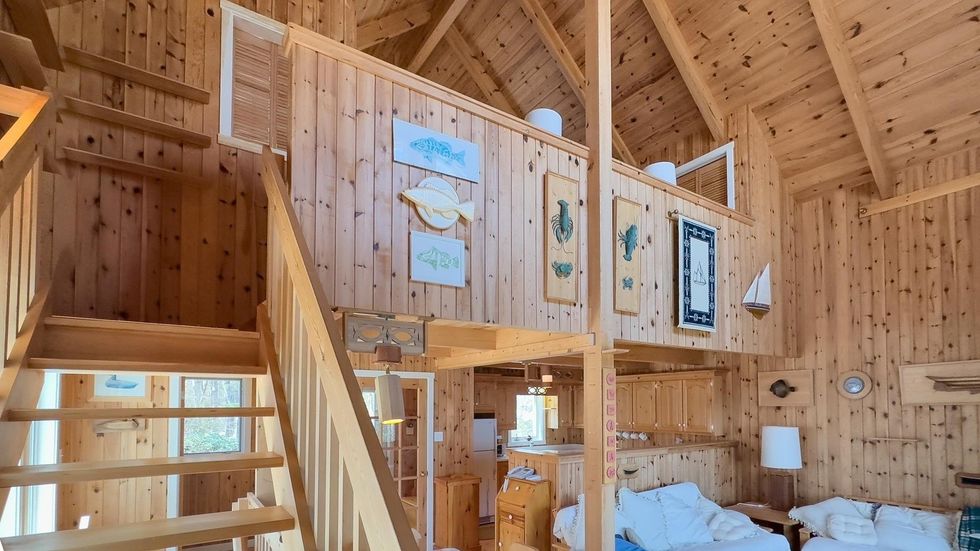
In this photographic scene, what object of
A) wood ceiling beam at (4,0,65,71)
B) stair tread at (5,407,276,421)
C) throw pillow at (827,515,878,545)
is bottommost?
throw pillow at (827,515,878,545)

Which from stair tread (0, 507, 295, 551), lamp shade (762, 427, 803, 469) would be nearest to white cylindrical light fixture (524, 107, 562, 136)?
stair tread (0, 507, 295, 551)

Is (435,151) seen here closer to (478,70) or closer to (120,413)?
(120,413)

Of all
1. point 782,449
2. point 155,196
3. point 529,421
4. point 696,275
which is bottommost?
point 529,421

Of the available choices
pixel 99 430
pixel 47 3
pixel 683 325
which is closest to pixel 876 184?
pixel 683 325

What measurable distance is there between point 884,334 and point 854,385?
1.77 feet

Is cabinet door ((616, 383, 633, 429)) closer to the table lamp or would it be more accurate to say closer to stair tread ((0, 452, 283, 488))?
the table lamp

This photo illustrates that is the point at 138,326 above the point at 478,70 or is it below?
below

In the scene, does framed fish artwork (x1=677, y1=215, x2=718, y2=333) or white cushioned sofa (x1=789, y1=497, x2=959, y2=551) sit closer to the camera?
white cushioned sofa (x1=789, y1=497, x2=959, y2=551)

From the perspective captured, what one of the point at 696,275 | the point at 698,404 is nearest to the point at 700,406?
the point at 698,404

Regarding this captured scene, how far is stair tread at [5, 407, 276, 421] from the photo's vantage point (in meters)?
2.10

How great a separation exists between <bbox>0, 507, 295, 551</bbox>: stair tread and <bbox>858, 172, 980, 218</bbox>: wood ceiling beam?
18.7ft

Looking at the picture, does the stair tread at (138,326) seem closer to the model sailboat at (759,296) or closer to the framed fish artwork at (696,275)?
the framed fish artwork at (696,275)

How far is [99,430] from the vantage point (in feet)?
17.0

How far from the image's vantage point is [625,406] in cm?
789
